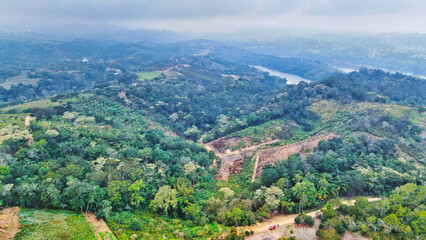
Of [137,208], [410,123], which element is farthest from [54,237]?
[410,123]

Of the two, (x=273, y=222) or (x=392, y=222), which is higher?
(x=392, y=222)

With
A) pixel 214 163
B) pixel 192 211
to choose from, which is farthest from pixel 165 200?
pixel 214 163

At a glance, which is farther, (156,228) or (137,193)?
(137,193)

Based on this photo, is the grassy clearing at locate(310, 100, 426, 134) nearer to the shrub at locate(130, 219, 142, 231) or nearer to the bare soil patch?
the bare soil patch

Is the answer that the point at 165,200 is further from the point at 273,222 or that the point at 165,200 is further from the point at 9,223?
the point at 9,223

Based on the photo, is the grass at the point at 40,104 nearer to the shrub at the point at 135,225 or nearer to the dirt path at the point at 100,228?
the dirt path at the point at 100,228

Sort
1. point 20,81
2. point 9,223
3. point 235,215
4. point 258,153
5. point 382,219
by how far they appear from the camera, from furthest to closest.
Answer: point 20,81, point 258,153, point 235,215, point 382,219, point 9,223

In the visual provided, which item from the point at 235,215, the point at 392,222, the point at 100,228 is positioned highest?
the point at 392,222
